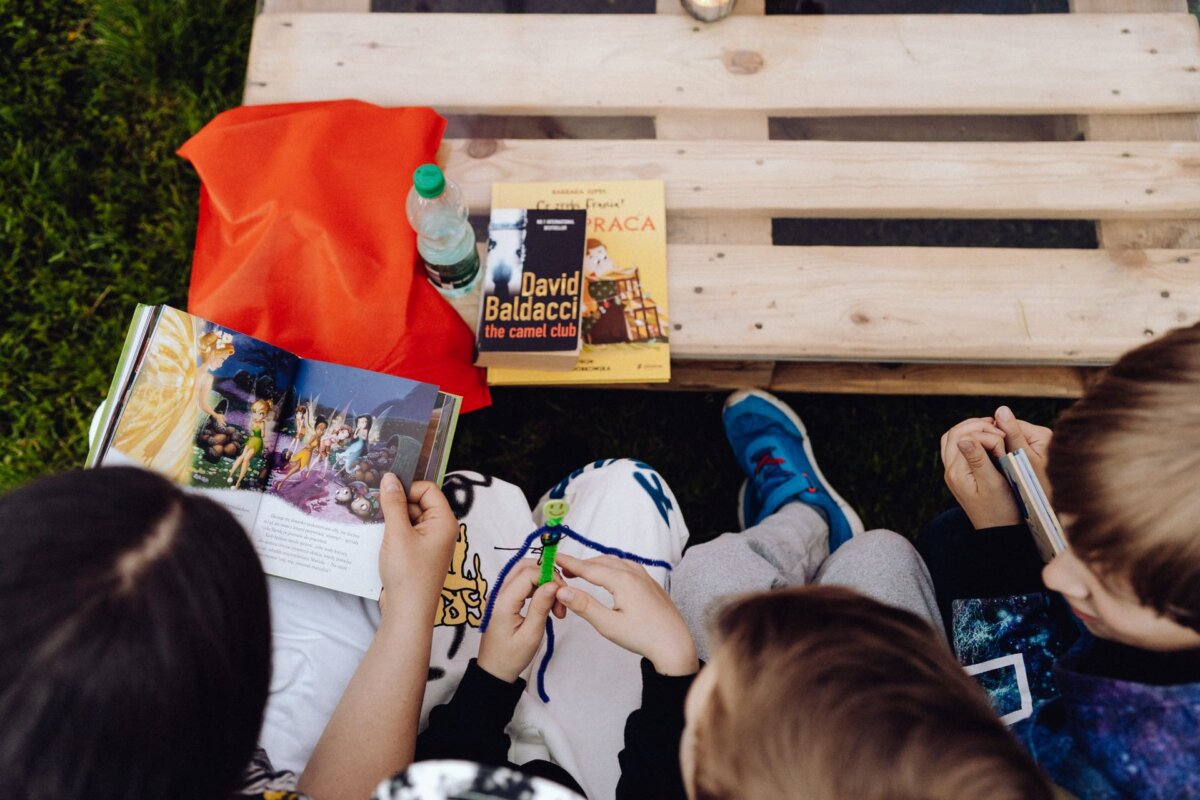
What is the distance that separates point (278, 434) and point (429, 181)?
0.43m

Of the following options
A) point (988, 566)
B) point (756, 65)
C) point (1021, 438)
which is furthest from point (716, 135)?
point (988, 566)

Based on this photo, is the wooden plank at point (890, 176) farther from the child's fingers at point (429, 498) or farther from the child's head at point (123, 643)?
the child's head at point (123, 643)

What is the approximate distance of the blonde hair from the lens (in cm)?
108

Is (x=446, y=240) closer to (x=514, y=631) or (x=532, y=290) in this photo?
(x=532, y=290)

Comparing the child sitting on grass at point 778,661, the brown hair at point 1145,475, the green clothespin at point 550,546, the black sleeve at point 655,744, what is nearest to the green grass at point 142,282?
the child sitting on grass at point 778,661

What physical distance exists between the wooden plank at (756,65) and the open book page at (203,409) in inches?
20.6

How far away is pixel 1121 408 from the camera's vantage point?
29.1 inches

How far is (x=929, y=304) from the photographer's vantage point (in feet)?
4.06

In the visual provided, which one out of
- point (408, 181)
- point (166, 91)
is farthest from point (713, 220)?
point (166, 91)

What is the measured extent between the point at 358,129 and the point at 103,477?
0.77m

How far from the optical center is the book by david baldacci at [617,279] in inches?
49.0

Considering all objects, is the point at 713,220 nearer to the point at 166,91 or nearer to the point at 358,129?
the point at 358,129

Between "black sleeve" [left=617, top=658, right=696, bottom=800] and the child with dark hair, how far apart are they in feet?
1.26

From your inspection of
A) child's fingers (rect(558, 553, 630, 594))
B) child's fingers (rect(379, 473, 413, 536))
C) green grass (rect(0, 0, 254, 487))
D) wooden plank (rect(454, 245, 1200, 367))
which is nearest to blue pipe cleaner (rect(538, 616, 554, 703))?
child's fingers (rect(558, 553, 630, 594))
